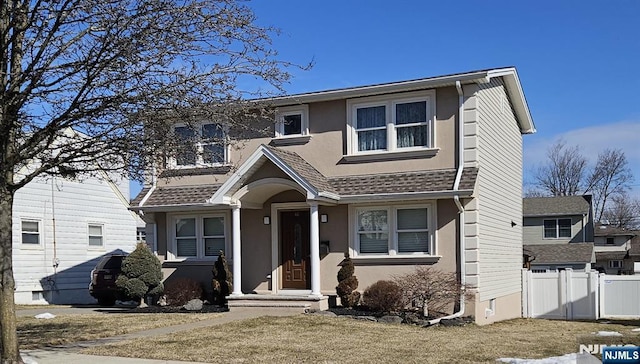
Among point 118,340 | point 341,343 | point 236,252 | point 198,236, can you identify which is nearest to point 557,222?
point 198,236

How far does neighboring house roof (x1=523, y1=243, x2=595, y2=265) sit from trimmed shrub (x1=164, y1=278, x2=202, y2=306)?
85.6 ft

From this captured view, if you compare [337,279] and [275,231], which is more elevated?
[275,231]

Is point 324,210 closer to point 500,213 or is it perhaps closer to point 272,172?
point 272,172

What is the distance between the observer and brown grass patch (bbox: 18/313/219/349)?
13.0 meters

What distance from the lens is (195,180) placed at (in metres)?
20.8

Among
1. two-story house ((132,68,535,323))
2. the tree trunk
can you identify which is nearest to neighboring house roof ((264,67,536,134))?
two-story house ((132,68,535,323))

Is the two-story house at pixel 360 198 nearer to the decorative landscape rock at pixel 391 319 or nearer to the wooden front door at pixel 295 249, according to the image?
the wooden front door at pixel 295 249

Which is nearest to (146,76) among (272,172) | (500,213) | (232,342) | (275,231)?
(232,342)

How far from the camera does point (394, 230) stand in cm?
1789

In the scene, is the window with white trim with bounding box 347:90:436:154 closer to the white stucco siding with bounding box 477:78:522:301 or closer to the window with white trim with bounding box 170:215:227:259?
the white stucco siding with bounding box 477:78:522:301

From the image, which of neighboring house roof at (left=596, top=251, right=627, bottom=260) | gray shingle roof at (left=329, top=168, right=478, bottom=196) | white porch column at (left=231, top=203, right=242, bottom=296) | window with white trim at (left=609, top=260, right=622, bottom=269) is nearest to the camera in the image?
gray shingle roof at (left=329, top=168, right=478, bottom=196)

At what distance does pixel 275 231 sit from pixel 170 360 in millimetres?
9158

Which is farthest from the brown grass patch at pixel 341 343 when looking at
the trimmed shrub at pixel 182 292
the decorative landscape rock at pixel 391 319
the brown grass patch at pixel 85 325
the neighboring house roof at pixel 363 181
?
the trimmed shrub at pixel 182 292

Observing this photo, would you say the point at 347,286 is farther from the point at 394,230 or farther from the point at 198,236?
the point at 198,236
